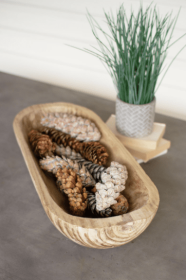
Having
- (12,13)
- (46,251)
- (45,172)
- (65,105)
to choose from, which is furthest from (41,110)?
(12,13)

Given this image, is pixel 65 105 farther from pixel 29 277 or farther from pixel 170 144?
pixel 29 277

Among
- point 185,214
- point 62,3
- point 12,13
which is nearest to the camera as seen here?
point 185,214

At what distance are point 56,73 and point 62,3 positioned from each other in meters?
0.33

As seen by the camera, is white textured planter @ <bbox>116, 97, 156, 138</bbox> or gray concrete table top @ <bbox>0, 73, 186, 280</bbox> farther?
white textured planter @ <bbox>116, 97, 156, 138</bbox>

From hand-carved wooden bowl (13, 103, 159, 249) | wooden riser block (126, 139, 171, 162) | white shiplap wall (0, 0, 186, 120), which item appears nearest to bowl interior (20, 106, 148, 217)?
hand-carved wooden bowl (13, 103, 159, 249)

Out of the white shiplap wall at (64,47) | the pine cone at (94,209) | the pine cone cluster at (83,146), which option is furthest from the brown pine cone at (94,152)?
the white shiplap wall at (64,47)

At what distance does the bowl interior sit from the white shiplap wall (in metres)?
0.46

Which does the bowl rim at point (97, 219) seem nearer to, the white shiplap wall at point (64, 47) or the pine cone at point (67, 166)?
the pine cone at point (67, 166)

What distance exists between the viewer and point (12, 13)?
1.26 meters

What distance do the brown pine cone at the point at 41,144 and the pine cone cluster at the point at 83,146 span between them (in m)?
0.03

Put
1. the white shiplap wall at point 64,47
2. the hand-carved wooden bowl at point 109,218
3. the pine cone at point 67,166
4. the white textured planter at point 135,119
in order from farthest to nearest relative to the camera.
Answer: the white shiplap wall at point 64,47 → the white textured planter at point 135,119 → the pine cone at point 67,166 → the hand-carved wooden bowl at point 109,218

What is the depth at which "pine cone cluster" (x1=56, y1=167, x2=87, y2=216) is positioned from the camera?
0.51 m

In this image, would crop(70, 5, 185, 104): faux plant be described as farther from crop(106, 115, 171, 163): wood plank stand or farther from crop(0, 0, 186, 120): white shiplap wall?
crop(0, 0, 186, 120): white shiplap wall

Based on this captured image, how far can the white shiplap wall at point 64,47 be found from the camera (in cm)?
99
